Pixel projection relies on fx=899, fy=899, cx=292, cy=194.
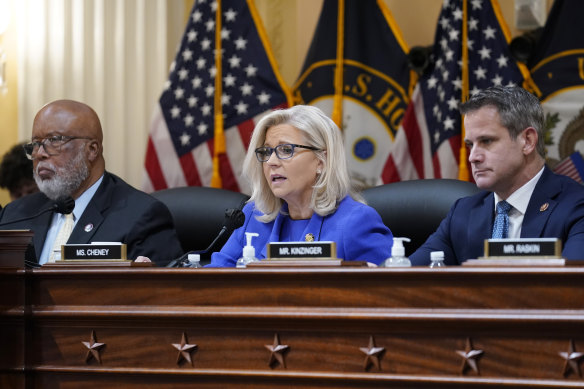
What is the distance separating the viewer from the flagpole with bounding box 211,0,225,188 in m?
5.26

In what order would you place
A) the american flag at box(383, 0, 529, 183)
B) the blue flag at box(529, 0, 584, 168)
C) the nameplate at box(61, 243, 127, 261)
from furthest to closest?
the american flag at box(383, 0, 529, 183) → the blue flag at box(529, 0, 584, 168) → the nameplate at box(61, 243, 127, 261)

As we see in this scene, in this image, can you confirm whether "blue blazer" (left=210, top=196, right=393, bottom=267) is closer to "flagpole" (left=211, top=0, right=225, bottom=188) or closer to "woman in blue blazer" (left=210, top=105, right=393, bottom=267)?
"woman in blue blazer" (left=210, top=105, right=393, bottom=267)

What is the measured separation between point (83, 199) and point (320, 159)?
114 cm

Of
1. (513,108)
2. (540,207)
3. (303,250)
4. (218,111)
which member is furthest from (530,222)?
(218,111)

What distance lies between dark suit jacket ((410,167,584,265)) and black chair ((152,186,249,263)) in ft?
3.40

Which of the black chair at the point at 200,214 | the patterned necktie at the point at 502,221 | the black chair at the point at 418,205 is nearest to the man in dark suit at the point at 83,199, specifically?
the black chair at the point at 200,214

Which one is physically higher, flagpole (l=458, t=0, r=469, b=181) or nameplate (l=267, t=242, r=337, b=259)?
flagpole (l=458, t=0, r=469, b=181)

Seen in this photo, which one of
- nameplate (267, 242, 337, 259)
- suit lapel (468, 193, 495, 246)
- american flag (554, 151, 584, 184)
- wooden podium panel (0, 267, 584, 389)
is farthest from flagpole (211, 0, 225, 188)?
nameplate (267, 242, 337, 259)

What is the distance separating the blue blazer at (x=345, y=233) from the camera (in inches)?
118

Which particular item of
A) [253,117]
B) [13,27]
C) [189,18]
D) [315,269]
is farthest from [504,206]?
[13,27]

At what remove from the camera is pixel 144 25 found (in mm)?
5688

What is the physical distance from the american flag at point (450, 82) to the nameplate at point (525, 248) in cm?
265

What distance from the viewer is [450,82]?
4.82 m

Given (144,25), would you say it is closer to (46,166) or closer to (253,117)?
(253,117)
